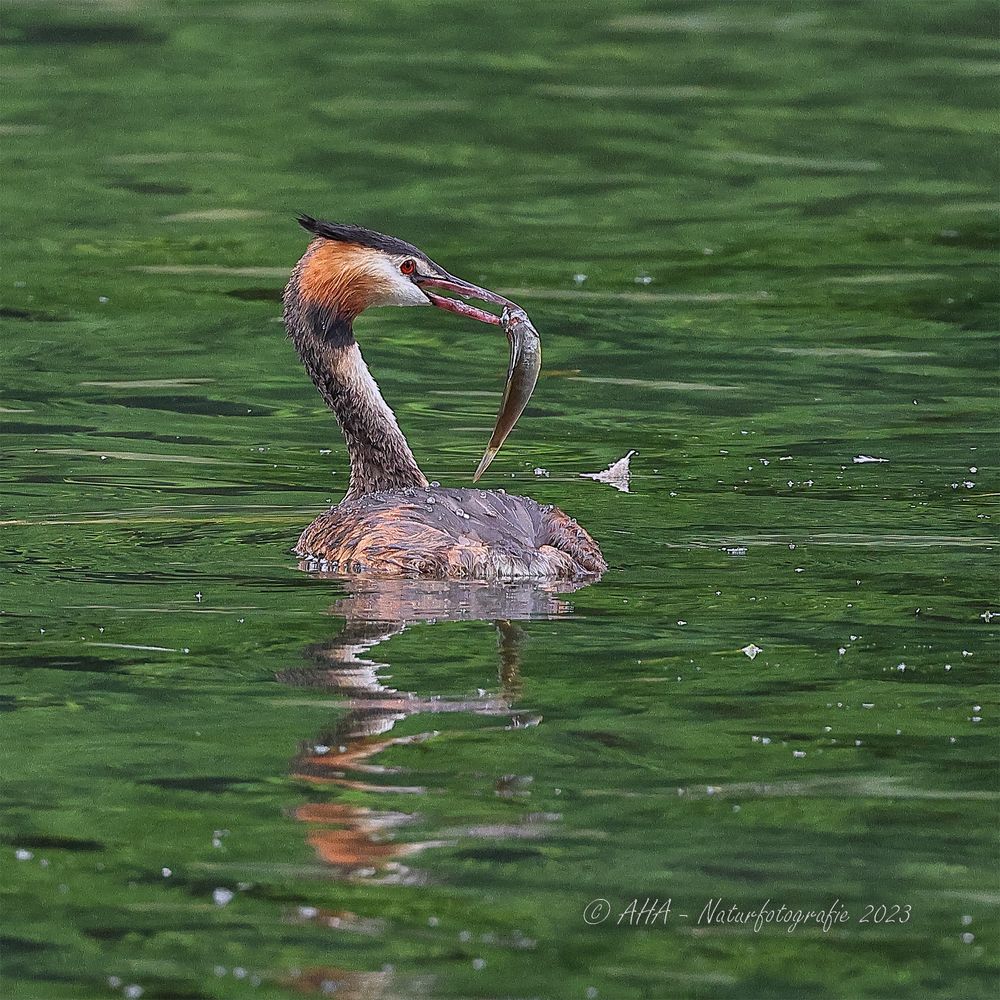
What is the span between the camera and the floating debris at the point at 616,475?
11719 millimetres

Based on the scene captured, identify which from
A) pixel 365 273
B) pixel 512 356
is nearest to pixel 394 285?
pixel 365 273

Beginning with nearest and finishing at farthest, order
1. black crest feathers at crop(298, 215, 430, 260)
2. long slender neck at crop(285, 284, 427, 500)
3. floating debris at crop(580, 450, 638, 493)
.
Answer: black crest feathers at crop(298, 215, 430, 260) < long slender neck at crop(285, 284, 427, 500) < floating debris at crop(580, 450, 638, 493)

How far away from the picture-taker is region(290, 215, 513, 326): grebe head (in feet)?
35.4

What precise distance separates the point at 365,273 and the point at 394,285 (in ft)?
0.49

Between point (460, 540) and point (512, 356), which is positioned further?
point (512, 356)

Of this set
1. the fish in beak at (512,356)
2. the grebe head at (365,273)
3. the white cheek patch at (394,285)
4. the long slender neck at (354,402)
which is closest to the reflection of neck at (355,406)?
the long slender neck at (354,402)

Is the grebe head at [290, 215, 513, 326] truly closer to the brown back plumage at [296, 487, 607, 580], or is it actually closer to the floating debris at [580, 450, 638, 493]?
the brown back plumage at [296, 487, 607, 580]

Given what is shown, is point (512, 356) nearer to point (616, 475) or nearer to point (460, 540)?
point (460, 540)

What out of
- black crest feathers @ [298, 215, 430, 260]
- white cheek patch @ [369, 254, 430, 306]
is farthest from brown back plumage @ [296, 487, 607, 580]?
black crest feathers @ [298, 215, 430, 260]

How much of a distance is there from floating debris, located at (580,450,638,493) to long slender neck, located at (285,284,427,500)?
1.01 metres

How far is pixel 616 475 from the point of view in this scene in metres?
11.8

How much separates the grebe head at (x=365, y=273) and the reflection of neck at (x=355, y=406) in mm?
154

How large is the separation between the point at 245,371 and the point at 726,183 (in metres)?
6.29

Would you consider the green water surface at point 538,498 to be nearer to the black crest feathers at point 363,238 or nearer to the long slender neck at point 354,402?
the long slender neck at point 354,402
